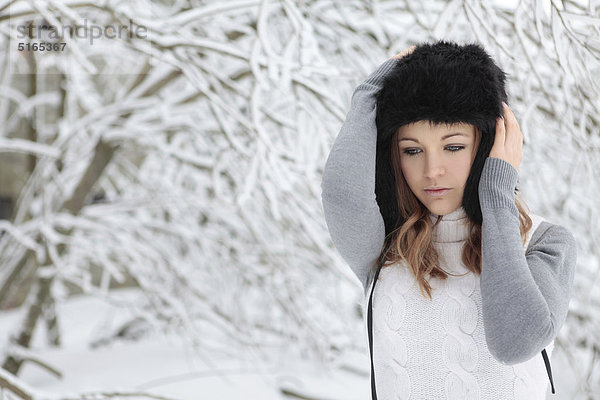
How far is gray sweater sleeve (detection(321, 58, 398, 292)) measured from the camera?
3.58 ft

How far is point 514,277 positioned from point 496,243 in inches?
2.7

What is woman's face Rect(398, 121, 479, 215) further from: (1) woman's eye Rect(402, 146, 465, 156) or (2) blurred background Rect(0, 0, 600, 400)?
(2) blurred background Rect(0, 0, 600, 400)

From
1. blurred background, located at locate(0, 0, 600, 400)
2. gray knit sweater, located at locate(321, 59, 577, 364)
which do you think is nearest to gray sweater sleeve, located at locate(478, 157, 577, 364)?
gray knit sweater, located at locate(321, 59, 577, 364)

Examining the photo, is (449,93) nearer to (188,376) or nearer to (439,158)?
(439,158)

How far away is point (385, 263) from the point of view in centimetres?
116

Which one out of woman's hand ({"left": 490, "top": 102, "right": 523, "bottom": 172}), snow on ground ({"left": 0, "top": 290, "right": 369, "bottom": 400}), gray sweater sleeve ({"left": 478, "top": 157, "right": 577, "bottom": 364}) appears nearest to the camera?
gray sweater sleeve ({"left": 478, "top": 157, "right": 577, "bottom": 364})

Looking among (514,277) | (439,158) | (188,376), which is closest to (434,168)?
(439,158)

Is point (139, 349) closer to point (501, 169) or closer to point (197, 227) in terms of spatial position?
point (197, 227)

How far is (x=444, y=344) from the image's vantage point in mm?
1076

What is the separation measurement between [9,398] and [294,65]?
3.78 ft

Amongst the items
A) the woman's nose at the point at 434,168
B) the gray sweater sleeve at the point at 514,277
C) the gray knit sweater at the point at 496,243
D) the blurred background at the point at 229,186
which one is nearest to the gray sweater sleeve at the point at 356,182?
the gray knit sweater at the point at 496,243

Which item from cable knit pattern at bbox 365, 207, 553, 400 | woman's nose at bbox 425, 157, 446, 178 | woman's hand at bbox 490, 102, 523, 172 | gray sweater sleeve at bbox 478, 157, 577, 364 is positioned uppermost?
woman's hand at bbox 490, 102, 523, 172

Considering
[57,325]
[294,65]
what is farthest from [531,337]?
[57,325]

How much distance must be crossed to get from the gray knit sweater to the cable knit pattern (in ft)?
0.26
